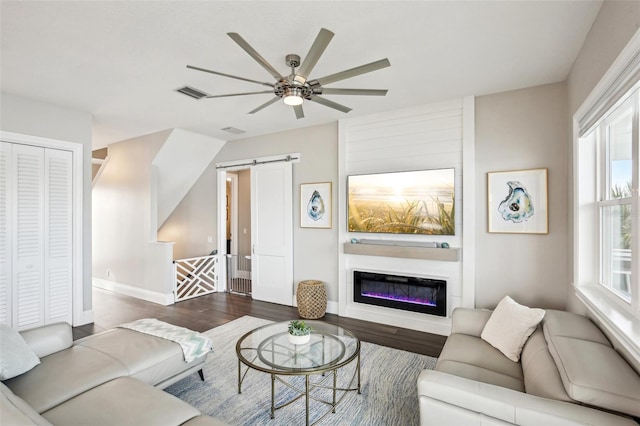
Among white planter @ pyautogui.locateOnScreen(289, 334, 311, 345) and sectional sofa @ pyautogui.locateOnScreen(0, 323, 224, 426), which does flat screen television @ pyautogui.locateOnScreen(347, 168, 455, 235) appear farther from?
sectional sofa @ pyautogui.locateOnScreen(0, 323, 224, 426)

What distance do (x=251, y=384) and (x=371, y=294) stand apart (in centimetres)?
204

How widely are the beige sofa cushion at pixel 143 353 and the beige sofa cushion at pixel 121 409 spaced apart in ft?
1.06

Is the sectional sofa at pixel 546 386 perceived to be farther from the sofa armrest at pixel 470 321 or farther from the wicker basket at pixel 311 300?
the wicker basket at pixel 311 300

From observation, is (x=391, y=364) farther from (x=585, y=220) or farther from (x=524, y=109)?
(x=524, y=109)

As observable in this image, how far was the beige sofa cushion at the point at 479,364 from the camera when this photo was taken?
6.39 ft

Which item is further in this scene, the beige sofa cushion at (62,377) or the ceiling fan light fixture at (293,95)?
the ceiling fan light fixture at (293,95)

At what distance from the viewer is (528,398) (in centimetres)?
146

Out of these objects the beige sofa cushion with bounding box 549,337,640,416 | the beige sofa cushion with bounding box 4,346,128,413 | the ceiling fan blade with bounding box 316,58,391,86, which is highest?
the ceiling fan blade with bounding box 316,58,391,86

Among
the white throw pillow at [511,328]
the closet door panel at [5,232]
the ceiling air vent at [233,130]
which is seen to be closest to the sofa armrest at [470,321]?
the white throw pillow at [511,328]

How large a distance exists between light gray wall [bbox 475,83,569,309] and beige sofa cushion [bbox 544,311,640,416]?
1.38 metres

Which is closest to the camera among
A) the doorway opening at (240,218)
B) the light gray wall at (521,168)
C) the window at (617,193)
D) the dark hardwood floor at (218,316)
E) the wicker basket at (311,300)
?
the window at (617,193)

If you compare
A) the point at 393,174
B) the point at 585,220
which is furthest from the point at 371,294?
the point at 585,220

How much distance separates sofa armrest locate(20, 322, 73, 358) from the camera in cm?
217

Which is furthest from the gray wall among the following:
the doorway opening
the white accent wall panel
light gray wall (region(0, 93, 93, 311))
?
the doorway opening
